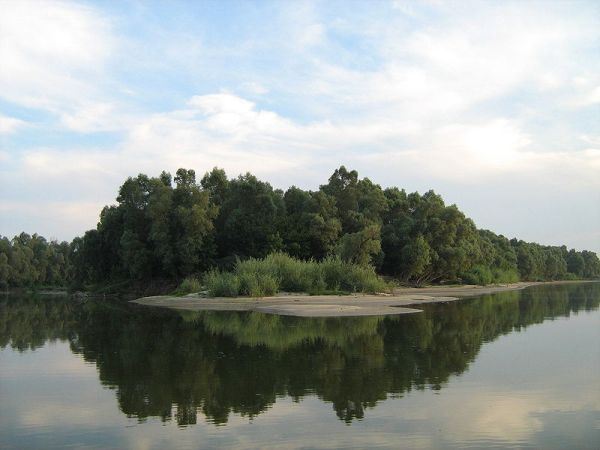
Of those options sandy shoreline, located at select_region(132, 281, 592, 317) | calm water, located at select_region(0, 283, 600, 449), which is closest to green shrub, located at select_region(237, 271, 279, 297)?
sandy shoreline, located at select_region(132, 281, 592, 317)

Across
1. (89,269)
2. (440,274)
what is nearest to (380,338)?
(440,274)

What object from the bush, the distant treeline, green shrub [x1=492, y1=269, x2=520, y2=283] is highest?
the distant treeline

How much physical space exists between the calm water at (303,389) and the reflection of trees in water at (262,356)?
70 mm

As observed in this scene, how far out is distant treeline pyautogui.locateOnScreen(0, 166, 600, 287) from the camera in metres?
58.7

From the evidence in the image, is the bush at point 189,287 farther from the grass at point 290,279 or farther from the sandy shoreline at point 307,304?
the grass at point 290,279

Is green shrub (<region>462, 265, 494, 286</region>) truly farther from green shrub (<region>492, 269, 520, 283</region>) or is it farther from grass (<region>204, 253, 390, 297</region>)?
grass (<region>204, 253, 390, 297</region>)

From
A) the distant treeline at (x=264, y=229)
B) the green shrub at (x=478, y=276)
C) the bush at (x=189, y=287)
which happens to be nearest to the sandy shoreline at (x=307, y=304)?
the bush at (x=189, y=287)

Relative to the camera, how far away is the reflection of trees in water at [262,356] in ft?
38.8

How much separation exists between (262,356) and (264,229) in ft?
142

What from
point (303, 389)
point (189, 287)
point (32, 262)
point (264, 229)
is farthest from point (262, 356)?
point (32, 262)

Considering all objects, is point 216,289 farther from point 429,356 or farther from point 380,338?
point 429,356

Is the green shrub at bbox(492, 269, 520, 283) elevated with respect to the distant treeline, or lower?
lower

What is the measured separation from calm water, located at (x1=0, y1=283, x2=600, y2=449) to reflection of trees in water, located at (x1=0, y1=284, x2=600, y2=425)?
70mm

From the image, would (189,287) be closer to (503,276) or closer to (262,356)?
(262,356)
